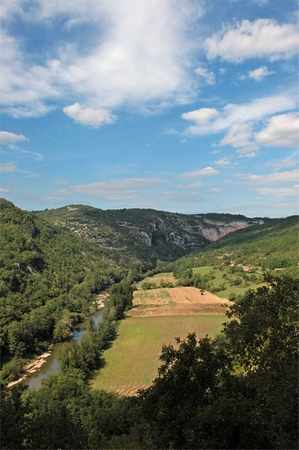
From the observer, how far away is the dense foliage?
9.06 m

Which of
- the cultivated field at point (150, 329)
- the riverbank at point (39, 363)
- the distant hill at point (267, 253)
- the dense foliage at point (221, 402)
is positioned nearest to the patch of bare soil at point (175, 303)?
the cultivated field at point (150, 329)

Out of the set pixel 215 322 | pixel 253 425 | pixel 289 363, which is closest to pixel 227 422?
pixel 253 425

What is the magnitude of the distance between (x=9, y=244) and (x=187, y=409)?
213ft

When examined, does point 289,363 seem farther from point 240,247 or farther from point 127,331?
point 240,247

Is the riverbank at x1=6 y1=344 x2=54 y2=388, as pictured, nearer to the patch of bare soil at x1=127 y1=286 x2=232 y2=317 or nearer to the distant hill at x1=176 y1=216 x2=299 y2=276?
the patch of bare soil at x1=127 y1=286 x2=232 y2=317

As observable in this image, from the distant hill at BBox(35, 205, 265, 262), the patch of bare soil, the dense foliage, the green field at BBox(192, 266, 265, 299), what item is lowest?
the patch of bare soil

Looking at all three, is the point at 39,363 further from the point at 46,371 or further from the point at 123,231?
the point at 123,231

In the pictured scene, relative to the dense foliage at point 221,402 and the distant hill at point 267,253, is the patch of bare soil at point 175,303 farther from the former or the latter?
the dense foliage at point 221,402

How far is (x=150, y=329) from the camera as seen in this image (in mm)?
50219

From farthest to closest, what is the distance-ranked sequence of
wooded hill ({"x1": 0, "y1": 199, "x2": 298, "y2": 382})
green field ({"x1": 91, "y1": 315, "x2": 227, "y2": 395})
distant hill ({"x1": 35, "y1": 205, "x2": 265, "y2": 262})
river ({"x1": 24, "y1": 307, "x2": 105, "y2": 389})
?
distant hill ({"x1": 35, "y1": 205, "x2": 265, "y2": 262}), wooded hill ({"x1": 0, "y1": 199, "x2": 298, "y2": 382}), river ({"x1": 24, "y1": 307, "x2": 105, "y2": 389}), green field ({"x1": 91, "y1": 315, "x2": 227, "y2": 395})

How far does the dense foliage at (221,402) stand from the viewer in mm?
9062

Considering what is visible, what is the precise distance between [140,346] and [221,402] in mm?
34968

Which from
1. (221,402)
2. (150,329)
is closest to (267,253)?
(150,329)

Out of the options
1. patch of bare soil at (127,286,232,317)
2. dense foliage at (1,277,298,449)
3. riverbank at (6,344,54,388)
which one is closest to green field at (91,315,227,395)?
patch of bare soil at (127,286,232,317)
